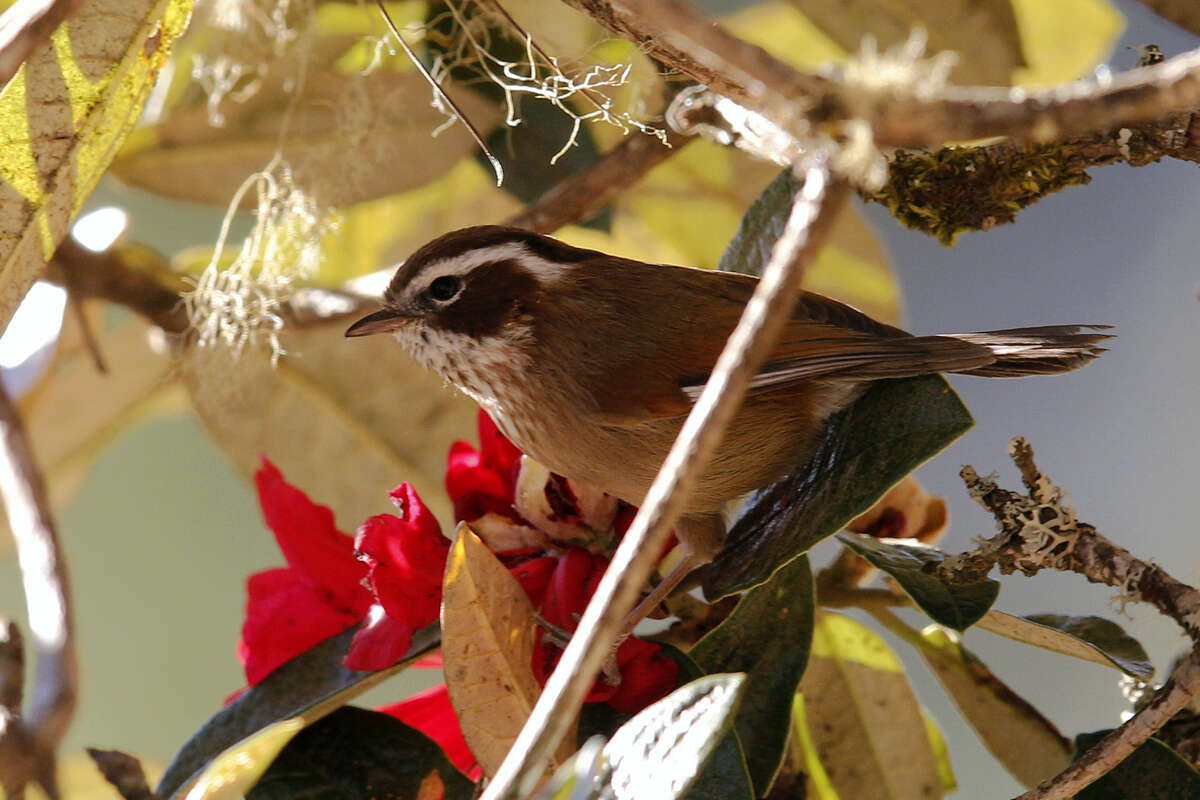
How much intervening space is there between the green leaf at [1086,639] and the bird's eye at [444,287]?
591 millimetres

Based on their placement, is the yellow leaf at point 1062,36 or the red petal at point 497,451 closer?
the red petal at point 497,451

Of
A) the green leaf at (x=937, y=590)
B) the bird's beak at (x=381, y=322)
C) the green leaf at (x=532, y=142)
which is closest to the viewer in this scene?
the green leaf at (x=937, y=590)

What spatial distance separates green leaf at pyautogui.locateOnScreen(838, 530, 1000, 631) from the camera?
865 mm

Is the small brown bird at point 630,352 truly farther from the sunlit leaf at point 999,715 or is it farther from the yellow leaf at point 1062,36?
the yellow leaf at point 1062,36

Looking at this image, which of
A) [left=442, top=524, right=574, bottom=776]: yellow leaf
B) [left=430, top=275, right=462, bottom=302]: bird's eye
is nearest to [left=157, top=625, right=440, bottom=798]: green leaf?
[left=442, top=524, right=574, bottom=776]: yellow leaf

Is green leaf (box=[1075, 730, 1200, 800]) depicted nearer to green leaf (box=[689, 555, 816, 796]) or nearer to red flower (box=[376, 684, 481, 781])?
green leaf (box=[689, 555, 816, 796])

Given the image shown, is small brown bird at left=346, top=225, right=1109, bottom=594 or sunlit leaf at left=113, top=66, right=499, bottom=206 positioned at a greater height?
sunlit leaf at left=113, top=66, right=499, bottom=206

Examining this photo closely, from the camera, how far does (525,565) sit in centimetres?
100

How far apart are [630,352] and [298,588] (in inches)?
15.0

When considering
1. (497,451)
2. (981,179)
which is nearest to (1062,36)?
(981,179)

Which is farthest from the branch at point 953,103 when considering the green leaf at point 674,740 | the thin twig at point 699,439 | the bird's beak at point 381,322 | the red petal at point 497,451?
the bird's beak at point 381,322

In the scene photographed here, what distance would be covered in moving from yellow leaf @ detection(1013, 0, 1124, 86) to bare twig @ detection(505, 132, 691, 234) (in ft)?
1.50

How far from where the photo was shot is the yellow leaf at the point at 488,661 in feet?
2.78

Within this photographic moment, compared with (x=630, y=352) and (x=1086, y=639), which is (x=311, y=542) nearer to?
(x=630, y=352)
